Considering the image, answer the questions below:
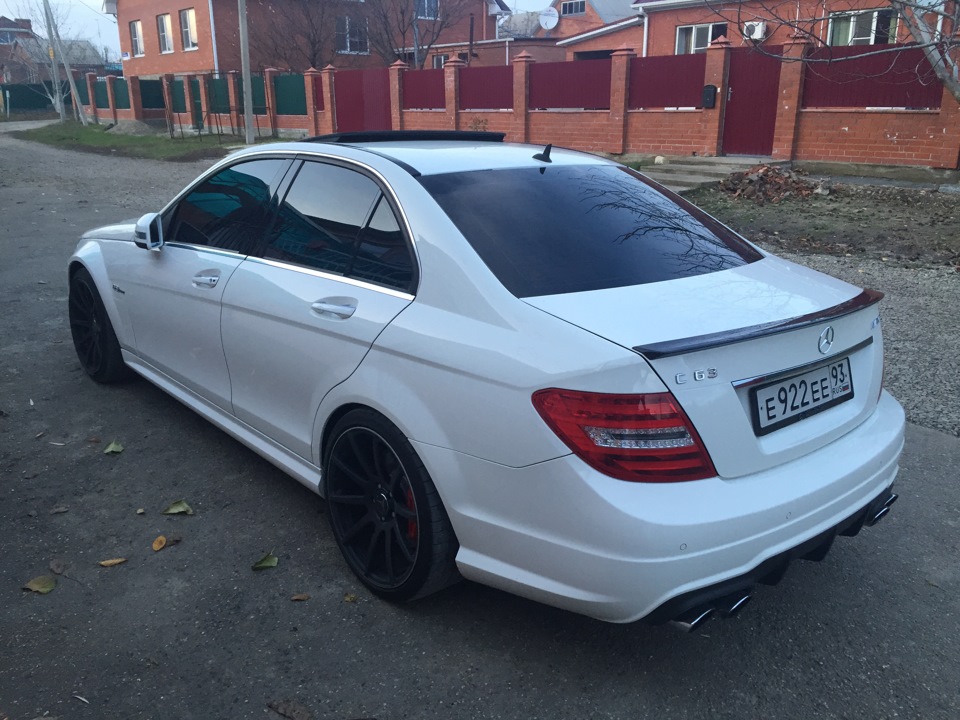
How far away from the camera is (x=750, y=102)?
17.6 metres

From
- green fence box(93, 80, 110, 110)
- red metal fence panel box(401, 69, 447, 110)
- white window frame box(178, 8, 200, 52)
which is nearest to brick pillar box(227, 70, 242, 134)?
white window frame box(178, 8, 200, 52)

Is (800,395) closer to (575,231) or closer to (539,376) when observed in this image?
(539,376)

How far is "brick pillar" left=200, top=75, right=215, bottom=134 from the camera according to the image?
35625 millimetres

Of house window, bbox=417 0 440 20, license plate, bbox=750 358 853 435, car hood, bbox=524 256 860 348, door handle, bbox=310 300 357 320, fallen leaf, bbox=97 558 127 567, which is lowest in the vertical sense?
fallen leaf, bbox=97 558 127 567

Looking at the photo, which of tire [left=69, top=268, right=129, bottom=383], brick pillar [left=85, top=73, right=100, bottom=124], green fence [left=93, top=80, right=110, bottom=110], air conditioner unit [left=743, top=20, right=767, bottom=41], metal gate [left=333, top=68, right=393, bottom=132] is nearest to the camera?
tire [left=69, top=268, right=129, bottom=383]

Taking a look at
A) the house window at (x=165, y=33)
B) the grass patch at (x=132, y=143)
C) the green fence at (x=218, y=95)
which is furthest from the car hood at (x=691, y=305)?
the house window at (x=165, y=33)

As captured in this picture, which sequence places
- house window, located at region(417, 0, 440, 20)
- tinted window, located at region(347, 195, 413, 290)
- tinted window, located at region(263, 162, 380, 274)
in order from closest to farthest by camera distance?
1. tinted window, located at region(347, 195, 413, 290)
2. tinted window, located at region(263, 162, 380, 274)
3. house window, located at region(417, 0, 440, 20)

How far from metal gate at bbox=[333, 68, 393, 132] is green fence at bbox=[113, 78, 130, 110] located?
16926 millimetres

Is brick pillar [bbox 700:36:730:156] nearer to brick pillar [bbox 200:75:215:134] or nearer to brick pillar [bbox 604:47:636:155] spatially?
brick pillar [bbox 604:47:636:155]

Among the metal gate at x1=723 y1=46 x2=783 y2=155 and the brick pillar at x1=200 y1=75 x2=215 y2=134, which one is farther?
the brick pillar at x1=200 y1=75 x2=215 y2=134

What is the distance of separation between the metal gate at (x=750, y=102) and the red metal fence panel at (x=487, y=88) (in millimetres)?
6600

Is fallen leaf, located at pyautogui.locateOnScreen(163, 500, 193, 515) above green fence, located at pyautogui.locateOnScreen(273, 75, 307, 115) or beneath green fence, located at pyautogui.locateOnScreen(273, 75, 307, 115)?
beneath

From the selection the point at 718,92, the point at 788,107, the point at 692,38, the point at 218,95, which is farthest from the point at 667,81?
the point at 218,95

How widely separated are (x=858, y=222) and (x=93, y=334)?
10167mm
